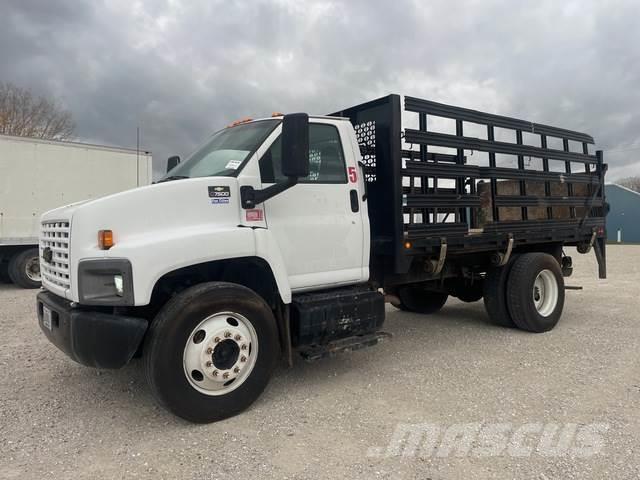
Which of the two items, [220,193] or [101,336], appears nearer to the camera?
[101,336]

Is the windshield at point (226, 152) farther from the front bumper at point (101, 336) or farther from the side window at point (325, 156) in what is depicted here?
the front bumper at point (101, 336)

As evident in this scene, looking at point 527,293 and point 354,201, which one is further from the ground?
point 354,201

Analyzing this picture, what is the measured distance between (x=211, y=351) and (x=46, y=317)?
1.42 metres

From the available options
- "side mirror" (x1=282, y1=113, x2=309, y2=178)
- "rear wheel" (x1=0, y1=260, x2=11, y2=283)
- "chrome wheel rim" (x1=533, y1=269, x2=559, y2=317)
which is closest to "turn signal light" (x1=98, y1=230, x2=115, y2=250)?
"side mirror" (x1=282, y1=113, x2=309, y2=178)

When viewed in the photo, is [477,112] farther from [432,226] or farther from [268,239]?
[268,239]

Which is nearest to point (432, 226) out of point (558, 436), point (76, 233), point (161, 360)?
point (558, 436)

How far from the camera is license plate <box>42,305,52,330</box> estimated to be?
3781mm

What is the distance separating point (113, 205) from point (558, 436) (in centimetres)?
353

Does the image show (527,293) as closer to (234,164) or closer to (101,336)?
(234,164)

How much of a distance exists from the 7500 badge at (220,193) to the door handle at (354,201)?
1276 millimetres

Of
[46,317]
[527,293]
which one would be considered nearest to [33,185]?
[46,317]

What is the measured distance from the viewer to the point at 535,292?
263 inches

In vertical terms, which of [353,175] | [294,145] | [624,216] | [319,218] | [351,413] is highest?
[624,216]

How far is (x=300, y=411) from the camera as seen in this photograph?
12.7 ft
